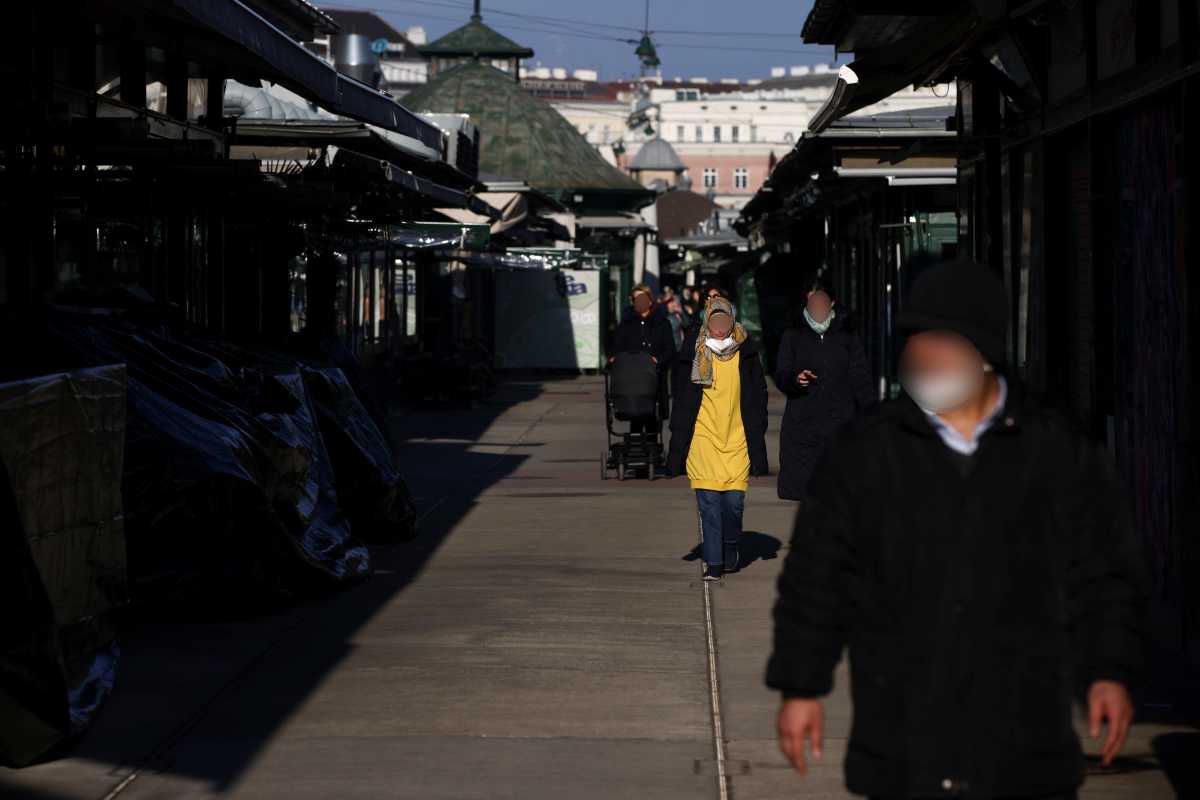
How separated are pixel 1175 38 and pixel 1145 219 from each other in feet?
3.55

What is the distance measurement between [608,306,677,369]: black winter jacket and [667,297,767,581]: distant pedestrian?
17.9 ft

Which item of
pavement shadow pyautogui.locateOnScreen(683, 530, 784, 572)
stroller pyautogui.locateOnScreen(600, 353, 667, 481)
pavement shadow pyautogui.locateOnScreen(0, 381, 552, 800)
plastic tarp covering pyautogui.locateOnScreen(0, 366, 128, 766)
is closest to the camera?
plastic tarp covering pyautogui.locateOnScreen(0, 366, 128, 766)

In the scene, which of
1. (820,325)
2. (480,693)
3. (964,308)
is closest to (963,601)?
(964,308)

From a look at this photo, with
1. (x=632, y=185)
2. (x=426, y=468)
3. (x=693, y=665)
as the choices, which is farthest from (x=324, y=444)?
(x=632, y=185)

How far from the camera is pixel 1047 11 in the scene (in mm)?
12227

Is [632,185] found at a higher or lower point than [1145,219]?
higher

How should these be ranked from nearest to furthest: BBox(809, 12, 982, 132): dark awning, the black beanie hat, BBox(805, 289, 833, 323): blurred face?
1. the black beanie hat
2. BBox(809, 12, 982, 132): dark awning
3. BBox(805, 289, 833, 323): blurred face

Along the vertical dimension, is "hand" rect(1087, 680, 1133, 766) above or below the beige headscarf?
below

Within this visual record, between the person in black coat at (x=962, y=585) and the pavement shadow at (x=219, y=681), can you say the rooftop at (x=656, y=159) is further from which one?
the person in black coat at (x=962, y=585)

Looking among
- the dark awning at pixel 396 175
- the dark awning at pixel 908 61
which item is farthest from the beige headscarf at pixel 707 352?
the dark awning at pixel 396 175

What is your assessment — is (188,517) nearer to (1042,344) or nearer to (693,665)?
(693,665)

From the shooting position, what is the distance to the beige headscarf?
Result: 1161 centimetres

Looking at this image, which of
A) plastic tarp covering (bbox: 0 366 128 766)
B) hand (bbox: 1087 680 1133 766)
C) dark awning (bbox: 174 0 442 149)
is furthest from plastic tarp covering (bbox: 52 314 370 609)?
hand (bbox: 1087 680 1133 766)

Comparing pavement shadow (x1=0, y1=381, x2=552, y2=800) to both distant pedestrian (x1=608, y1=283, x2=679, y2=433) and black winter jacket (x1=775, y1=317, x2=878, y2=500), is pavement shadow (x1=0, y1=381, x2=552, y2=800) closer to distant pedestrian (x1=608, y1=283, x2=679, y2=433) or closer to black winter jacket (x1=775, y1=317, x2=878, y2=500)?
black winter jacket (x1=775, y1=317, x2=878, y2=500)
